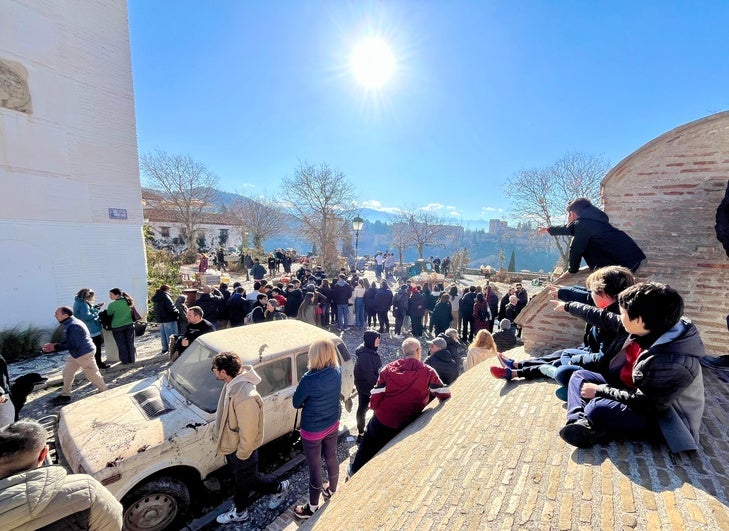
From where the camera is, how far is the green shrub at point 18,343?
8258 mm

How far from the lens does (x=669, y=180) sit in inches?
189

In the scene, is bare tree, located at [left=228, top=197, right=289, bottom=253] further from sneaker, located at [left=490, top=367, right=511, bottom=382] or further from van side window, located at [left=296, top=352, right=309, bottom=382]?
sneaker, located at [left=490, top=367, right=511, bottom=382]

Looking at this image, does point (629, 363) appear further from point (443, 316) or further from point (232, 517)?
point (443, 316)

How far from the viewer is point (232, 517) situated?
359 cm

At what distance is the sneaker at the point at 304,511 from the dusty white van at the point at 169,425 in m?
1.00

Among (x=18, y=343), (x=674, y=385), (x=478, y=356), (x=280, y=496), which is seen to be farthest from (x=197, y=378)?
(x=18, y=343)

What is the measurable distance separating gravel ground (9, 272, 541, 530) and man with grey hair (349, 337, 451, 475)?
3.49 feet

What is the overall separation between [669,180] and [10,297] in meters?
15.8

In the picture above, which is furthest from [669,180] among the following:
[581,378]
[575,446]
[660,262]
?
[575,446]

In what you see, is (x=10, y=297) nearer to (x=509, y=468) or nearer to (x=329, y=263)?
(x=509, y=468)

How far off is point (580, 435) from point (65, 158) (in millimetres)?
14438

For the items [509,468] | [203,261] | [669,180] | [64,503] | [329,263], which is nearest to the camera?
[64,503]

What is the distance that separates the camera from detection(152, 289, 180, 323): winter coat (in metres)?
7.67

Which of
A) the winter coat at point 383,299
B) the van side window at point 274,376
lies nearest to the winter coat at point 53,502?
the van side window at point 274,376
